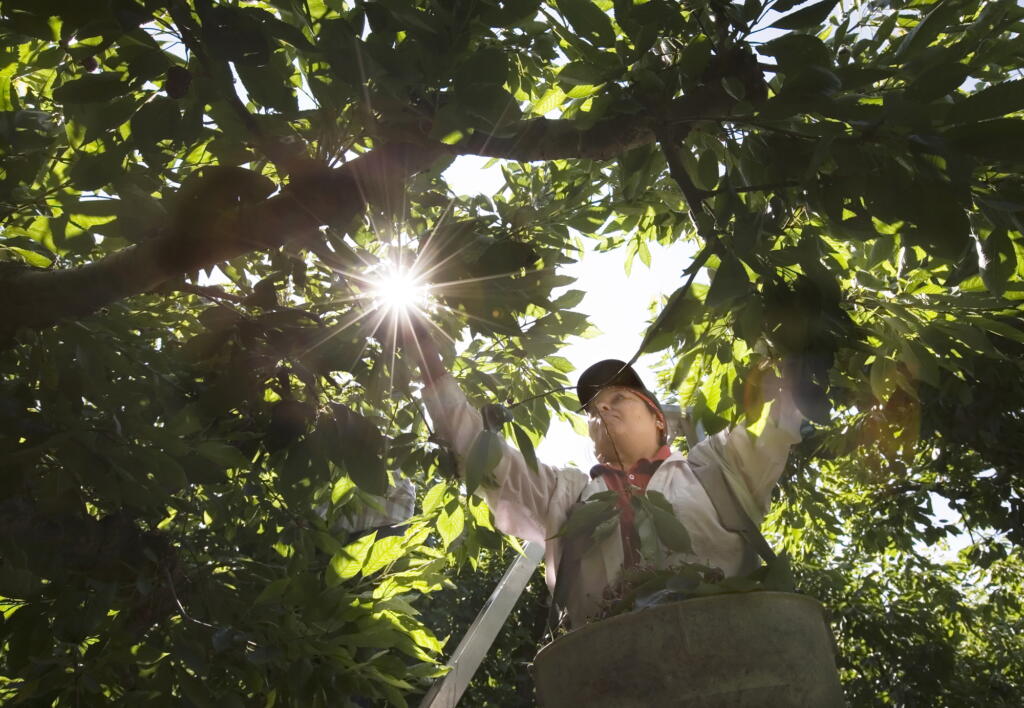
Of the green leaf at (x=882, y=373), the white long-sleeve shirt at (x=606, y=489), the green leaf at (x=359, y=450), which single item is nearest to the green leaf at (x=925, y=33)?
the green leaf at (x=882, y=373)

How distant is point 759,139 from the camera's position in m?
1.60

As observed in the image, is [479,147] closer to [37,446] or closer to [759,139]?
[759,139]

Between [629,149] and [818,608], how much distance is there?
1.02m

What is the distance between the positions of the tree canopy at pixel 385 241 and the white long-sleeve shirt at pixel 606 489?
0.10m

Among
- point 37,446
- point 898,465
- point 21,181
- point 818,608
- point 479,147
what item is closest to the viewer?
point 818,608

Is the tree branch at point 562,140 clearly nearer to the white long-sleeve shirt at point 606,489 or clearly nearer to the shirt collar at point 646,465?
the white long-sleeve shirt at point 606,489

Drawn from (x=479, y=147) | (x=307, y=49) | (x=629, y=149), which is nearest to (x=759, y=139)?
(x=629, y=149)

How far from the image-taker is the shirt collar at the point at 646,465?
7.38 feet

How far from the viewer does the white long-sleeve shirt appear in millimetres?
1982

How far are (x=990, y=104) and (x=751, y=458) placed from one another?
1.16 meters

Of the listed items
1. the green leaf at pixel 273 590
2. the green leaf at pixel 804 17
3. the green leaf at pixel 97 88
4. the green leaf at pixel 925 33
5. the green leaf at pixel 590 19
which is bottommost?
the green leaf at pixel 273 590

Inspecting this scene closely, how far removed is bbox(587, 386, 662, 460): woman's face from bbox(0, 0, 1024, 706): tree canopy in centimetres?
20

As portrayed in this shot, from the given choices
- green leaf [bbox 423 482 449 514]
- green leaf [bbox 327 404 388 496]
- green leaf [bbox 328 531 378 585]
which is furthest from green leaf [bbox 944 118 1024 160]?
green leaf [bbox 328 531 378 585]

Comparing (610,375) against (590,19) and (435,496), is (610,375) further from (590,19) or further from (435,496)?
(590,19)
